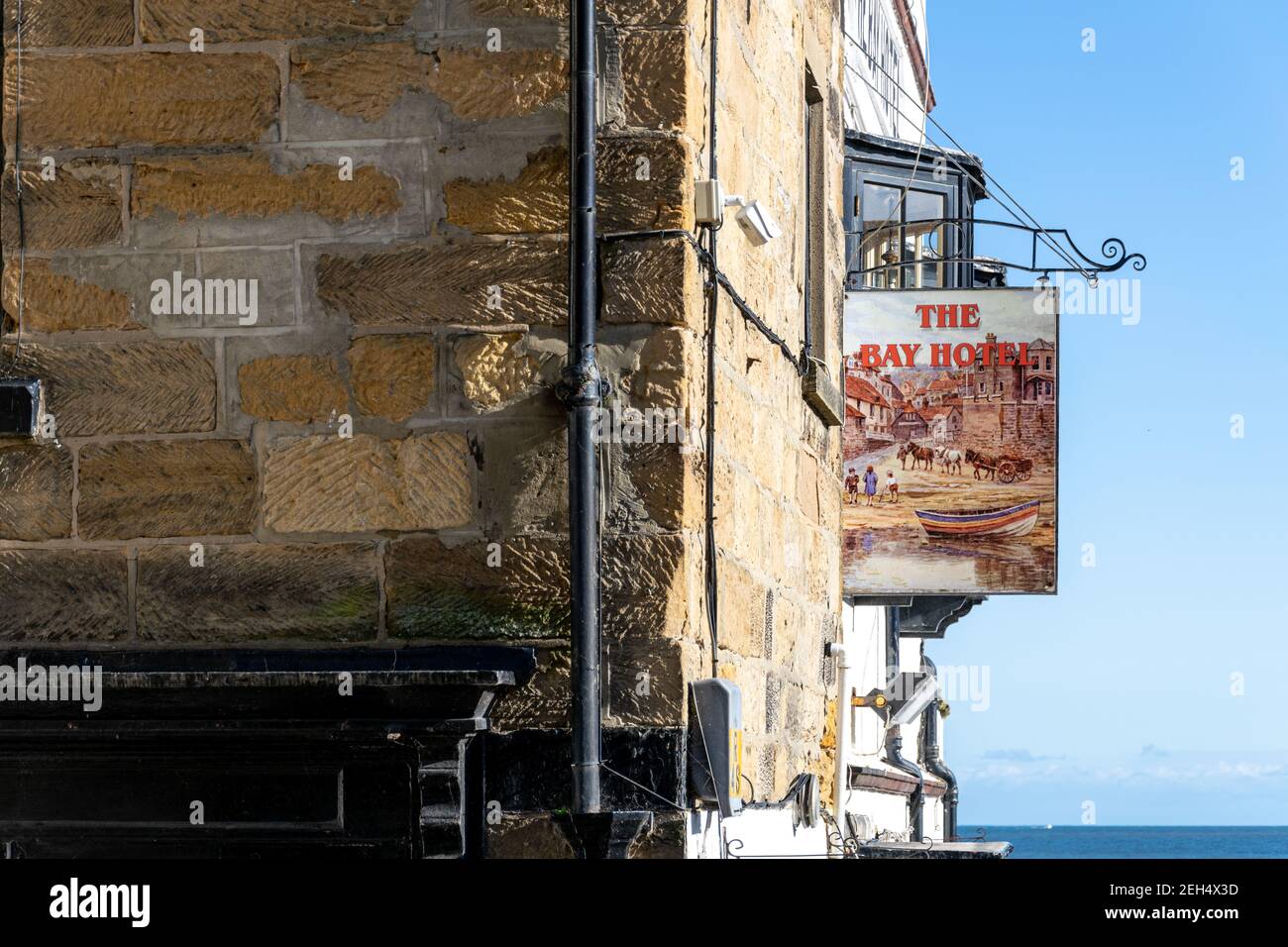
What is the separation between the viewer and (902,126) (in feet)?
109

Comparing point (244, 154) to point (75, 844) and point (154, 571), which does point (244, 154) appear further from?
point (75, 844)

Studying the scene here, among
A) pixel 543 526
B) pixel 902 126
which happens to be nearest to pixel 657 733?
pixel 543 526

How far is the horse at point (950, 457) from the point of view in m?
12.2

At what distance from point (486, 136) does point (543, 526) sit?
1154 mm

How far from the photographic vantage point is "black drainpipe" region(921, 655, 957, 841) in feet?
87.6

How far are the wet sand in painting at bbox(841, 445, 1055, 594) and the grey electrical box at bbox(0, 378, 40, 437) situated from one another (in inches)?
270

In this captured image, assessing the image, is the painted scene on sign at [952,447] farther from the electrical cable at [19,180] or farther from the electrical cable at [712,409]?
the electrical cable at [19,180]

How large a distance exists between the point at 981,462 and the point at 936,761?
627 inches

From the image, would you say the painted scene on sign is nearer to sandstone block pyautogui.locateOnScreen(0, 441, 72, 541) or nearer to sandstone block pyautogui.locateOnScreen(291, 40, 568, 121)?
sandstone block pyautogui.locateOnScreen(291, 40, 568, 121)

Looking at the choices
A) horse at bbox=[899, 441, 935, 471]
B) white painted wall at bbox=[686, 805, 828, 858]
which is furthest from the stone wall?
white painted wall at bbox=[686, 805, 828, 858]

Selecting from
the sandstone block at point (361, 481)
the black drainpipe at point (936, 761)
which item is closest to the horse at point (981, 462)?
the sandstone block at point (361, 481)

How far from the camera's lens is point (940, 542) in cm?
1230

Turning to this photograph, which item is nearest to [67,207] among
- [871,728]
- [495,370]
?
[495,370]
